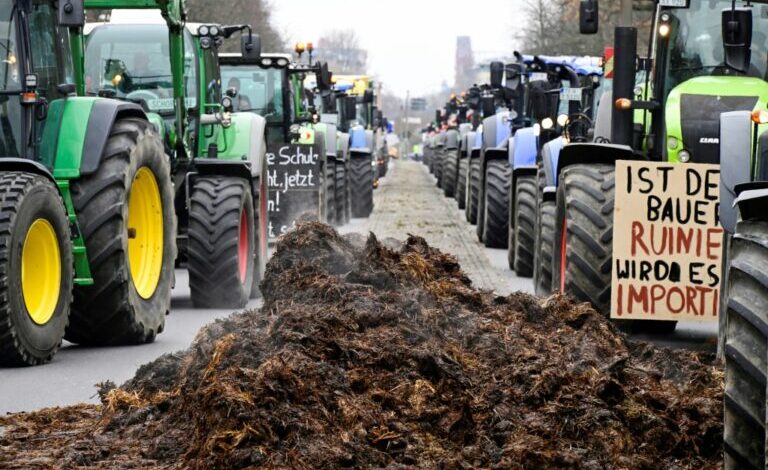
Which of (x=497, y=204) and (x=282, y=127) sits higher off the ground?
(x=282, y=127)

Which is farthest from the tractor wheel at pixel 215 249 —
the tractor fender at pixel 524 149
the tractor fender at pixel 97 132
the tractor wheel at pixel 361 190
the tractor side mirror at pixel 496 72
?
the tractor wheel at pixel 361 190

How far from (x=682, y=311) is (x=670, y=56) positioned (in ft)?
7.14

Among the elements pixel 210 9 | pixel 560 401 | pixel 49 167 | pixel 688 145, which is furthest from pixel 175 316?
pixel 210 9

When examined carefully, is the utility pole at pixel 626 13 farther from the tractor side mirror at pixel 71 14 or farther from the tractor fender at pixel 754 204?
the tractor fender at pixel 754 204

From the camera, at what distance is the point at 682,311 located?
10547mm

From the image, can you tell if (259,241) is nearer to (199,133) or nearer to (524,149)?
(199,133)

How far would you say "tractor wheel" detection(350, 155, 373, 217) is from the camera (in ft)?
104

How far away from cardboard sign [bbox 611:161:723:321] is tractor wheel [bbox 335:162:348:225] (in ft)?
59.5

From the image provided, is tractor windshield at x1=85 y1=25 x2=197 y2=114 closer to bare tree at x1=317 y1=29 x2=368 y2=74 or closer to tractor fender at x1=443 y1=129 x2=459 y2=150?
tractor fender at x1=443 y1=129 x2=459 y2=150

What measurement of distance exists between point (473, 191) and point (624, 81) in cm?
1615

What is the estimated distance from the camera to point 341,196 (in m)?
29.0

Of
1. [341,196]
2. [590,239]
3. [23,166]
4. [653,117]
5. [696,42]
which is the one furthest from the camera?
[341,196]

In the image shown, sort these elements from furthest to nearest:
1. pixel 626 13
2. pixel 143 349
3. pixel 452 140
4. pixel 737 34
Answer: pixel 452 140
pixel 626 13
pixel 143 349
pixel 737 34

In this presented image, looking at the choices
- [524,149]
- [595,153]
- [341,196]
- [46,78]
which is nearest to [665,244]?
[595,153]
